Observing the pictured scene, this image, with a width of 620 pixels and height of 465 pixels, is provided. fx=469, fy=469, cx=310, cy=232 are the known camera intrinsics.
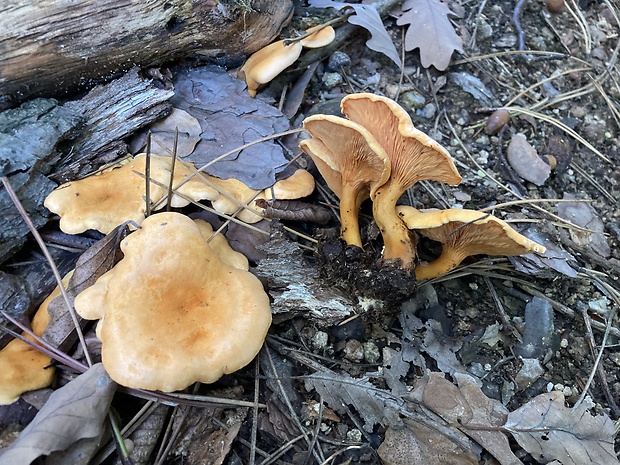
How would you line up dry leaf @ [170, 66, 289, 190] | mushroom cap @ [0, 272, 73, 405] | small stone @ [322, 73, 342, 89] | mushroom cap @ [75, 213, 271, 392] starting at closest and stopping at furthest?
1. mushroom cap @ [75, 213, 271, 392]
2. mushroom cap @ [0, 272, 73, 405]
3. dry leaf @ [170, 66, 289, 190]
4. small stone @ [322, 73, 342, 89]

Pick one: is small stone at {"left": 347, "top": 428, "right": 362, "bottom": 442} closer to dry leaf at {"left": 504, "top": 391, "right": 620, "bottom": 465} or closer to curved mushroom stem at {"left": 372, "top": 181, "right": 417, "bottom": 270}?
dry leaf at {"left": 504, "top": 391, "right": 620, "bottom": 465}

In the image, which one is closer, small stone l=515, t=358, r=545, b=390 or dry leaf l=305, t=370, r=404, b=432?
dry leaf l=305, t=370, r=404, b=432

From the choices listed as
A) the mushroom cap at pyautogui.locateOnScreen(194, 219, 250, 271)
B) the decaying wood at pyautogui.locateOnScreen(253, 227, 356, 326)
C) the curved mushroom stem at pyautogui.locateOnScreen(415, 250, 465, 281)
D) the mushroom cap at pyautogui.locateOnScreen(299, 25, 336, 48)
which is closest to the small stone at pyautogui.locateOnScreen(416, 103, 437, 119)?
the mushroom cap at pyautogui.locateOnScreen(299, 25, 336, 48)

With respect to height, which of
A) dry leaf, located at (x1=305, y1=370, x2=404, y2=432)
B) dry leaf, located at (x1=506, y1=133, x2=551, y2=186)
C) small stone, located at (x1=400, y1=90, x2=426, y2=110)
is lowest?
dry leaf, located at (x1=305, y1=370, x2=404, y2=432)

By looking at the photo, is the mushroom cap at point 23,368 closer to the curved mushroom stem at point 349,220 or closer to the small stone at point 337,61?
the curved mushroom stem at point 349,220

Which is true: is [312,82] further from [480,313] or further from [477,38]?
[480,313]

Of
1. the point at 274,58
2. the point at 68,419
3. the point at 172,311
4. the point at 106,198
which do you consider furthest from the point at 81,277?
the point at 274,58

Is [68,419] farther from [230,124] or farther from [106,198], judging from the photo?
[230,124]
